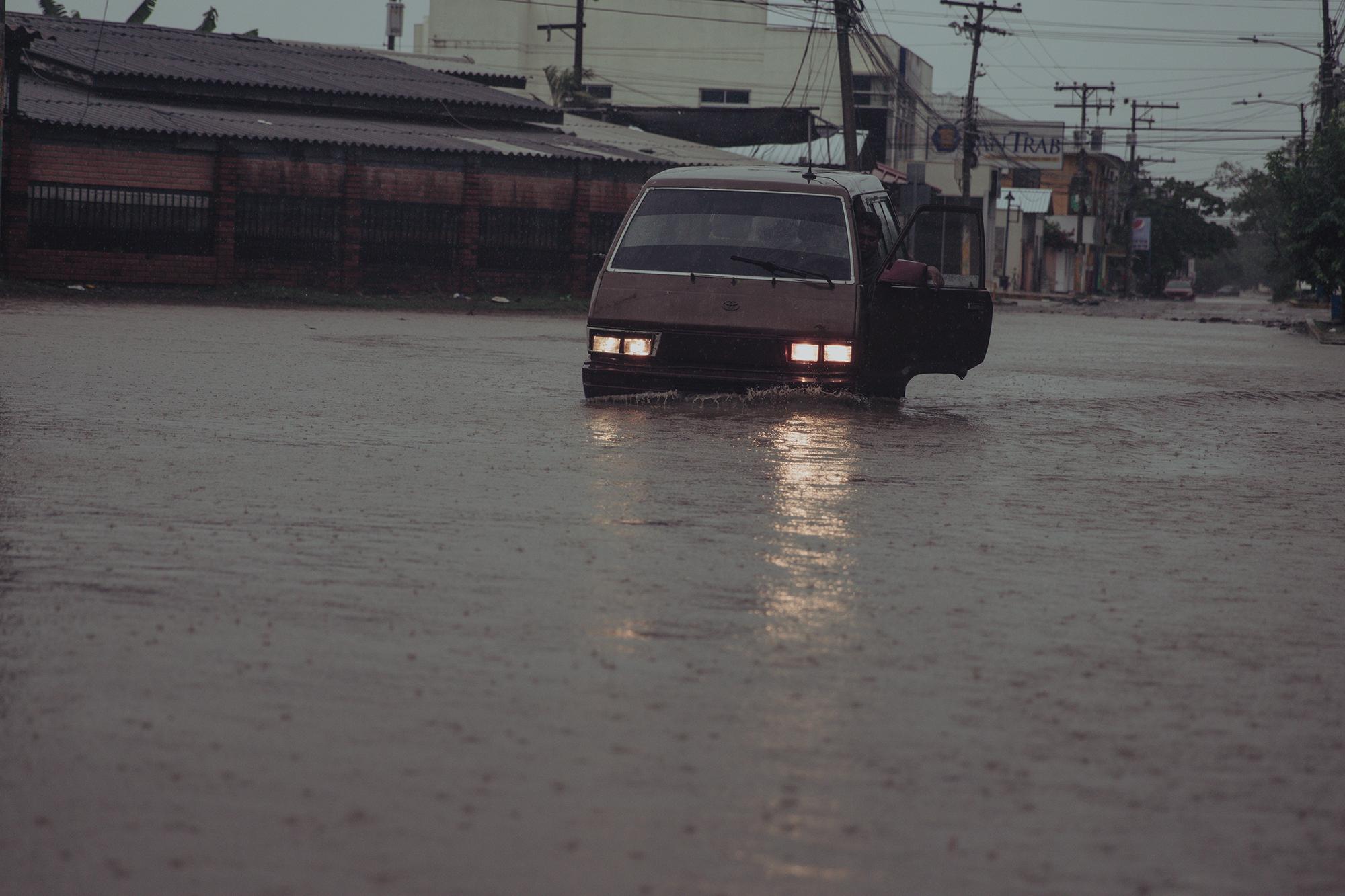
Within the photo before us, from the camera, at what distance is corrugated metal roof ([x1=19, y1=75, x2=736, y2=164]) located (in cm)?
3059

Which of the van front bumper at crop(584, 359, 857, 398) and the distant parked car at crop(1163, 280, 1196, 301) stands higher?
the distant parked car at crop(1163, 280, 1196, 301)

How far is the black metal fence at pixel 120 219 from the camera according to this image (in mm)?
29266

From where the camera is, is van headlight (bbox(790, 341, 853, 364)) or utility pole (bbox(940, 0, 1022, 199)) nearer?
van headlight (bbox(790, 341, 853, 364))

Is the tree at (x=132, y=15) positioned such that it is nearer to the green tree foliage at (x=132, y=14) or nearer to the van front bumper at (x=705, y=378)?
the green tree foliage at (x=132, y=14)

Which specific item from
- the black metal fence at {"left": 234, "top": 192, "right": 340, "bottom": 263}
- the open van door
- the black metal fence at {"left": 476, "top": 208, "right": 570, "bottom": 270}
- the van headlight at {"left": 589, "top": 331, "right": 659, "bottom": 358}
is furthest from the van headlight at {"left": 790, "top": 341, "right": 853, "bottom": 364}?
the black metal fence at {"left": 476, "top": 208, "right": 570, "bottom": 270}

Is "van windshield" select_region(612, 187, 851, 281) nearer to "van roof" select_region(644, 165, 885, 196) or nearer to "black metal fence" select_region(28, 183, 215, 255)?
"van roof" select_region(644, 165, 885, 196)

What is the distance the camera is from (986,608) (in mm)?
5789

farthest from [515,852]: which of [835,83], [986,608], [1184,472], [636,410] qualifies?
[835,83]

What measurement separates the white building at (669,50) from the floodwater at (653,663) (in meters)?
62.9

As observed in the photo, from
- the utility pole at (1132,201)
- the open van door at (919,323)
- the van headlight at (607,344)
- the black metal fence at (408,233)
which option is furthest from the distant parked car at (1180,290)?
the van headlight at (607,344)

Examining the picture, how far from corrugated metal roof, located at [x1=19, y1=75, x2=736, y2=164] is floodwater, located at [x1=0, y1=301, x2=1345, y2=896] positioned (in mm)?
21345

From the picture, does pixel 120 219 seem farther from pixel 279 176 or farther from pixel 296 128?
pixel 296 128

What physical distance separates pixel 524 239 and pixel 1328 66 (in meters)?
23.4

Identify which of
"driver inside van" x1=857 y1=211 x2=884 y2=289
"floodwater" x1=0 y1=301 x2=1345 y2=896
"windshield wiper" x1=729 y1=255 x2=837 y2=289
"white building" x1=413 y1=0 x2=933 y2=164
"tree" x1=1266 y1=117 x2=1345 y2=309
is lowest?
"floodwater" x1=0 y1=301 x2=1345 y2=896
